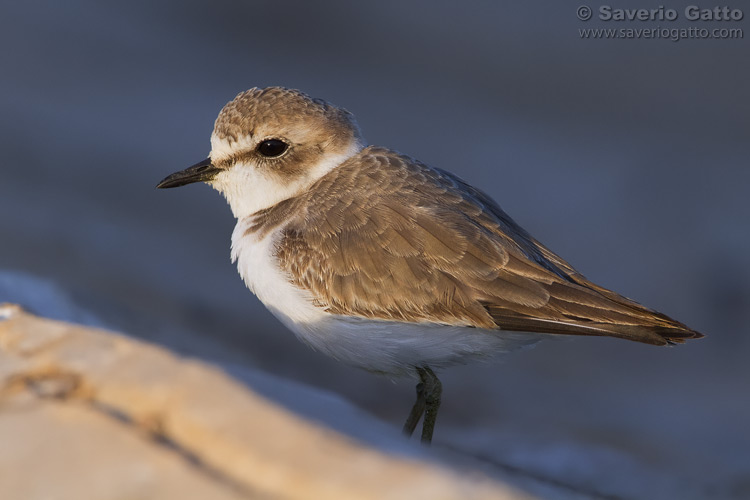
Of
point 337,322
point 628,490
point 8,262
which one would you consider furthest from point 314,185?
point 8,262

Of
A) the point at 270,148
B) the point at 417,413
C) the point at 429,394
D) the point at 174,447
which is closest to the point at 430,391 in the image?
the point at 429,394

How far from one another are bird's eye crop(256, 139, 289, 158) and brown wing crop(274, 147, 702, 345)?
316 mm

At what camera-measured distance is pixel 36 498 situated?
5.62 feet

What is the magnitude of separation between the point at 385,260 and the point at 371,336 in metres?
0.34

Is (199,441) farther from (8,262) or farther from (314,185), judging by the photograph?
(8,262)

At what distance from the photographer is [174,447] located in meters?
1.77

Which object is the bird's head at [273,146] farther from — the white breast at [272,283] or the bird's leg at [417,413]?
the bird's leg at [417,413]

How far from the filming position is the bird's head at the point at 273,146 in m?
4.26

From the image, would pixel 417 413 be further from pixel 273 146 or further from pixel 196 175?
pixel 196 175

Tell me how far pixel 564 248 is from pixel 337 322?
396 cm

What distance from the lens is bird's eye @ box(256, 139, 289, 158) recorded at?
14.0 ft

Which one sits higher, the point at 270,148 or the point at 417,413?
the point at 270,148

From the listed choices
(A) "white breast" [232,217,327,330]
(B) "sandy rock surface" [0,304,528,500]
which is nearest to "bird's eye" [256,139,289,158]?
(A) "white breast" [232,217,327,330]

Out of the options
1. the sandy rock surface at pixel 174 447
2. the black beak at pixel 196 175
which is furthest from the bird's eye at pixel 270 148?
the sandy rock surface at pixel 174 447
